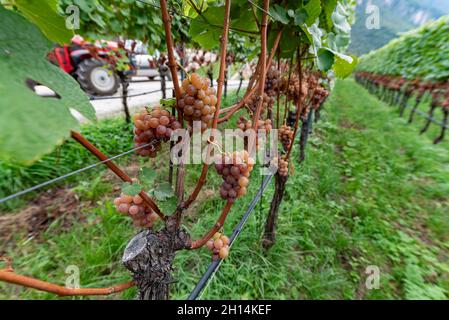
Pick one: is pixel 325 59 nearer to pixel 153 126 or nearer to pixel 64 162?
pixel 153 126

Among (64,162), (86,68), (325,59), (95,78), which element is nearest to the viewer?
(325,59)

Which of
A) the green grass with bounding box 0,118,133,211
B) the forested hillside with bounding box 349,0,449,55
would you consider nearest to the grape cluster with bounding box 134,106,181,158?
the green grass with bounding box 0,118,133,211

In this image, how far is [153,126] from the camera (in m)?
0.56

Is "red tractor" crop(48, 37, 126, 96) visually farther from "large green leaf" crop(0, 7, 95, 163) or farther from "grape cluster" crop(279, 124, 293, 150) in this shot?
"large green leaf" crop(0, 7, 95, 163)

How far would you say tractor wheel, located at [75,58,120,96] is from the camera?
4.79 m

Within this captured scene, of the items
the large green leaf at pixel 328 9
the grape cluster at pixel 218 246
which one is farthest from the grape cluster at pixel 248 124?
the large green leaf at pixel 328 9

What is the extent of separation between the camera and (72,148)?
3.00 metres

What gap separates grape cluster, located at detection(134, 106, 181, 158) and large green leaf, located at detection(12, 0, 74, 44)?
0.68ft

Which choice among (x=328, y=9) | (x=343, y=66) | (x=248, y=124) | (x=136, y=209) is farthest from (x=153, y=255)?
(x=328, y=9)

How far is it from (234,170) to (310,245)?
1778mm

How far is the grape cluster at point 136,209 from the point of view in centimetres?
59

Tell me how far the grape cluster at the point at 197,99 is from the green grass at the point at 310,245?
1.48 m
